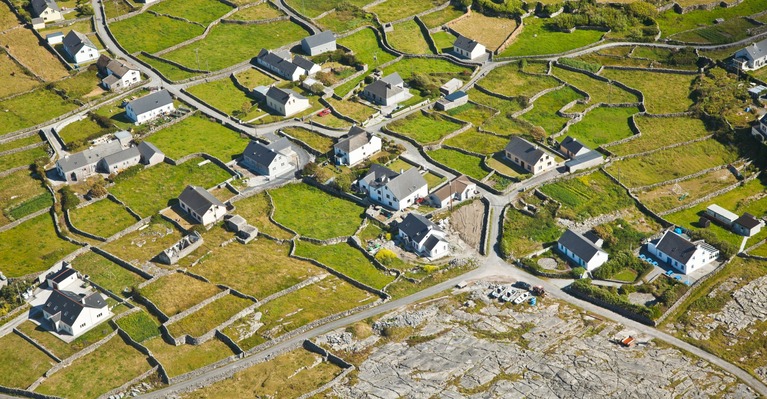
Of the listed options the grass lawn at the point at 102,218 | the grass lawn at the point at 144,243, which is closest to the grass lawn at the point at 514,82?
the grass lawn at the point at 144,243

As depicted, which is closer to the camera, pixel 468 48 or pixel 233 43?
pixel 468 48

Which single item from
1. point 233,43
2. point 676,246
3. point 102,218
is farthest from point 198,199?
point 676,246

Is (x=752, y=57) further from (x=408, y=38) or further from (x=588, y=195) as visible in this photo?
(x=408, y=38)

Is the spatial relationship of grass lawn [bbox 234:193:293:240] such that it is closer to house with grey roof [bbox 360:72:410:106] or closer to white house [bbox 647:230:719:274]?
house with grey roof [bbox 360:72:410:106]

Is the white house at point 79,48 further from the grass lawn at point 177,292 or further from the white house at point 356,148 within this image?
the grass lawn at point 177,292

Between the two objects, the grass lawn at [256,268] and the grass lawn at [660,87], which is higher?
the grass lawn at [660,87]

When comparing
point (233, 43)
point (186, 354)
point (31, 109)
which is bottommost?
point (186, 354)

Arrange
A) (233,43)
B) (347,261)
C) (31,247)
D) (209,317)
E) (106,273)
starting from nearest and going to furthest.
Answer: (209,317), (106,273), (347,261), (31,247), (233,43)
